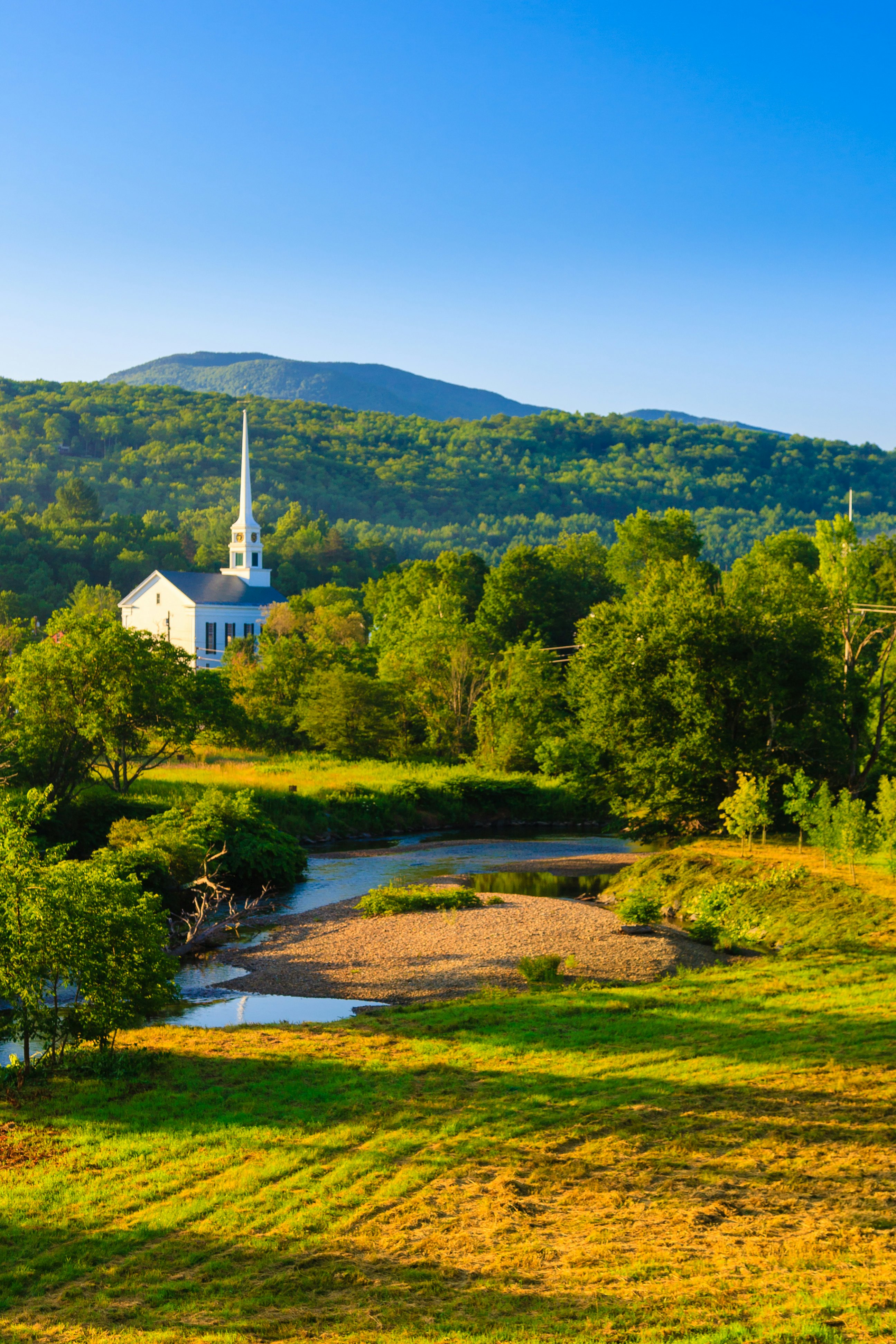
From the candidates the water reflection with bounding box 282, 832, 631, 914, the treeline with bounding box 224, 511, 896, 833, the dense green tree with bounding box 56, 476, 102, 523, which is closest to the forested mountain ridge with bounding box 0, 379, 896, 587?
the dense green tree with bounding box 56, 476, 102, 523

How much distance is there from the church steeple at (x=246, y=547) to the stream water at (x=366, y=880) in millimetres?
50455

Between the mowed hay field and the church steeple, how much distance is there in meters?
78.0

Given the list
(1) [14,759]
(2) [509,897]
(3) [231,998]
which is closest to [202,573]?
(1) [14,759]

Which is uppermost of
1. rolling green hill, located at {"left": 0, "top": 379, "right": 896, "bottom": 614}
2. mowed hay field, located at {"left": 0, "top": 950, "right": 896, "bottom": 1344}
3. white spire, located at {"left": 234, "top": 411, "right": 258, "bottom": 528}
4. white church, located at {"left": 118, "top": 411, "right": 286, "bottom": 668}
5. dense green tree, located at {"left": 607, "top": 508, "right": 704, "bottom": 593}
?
rolling green hill, located at {"left": 0, "top": 379, "right": 896, "bottom": 614}

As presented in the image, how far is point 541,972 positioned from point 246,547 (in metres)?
76.7

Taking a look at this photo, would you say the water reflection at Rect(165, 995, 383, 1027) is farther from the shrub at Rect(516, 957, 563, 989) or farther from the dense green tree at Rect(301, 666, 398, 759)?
the dense green tree at Rect(301, 666, 398, 759)

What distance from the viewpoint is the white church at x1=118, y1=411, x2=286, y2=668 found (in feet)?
280

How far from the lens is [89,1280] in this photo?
884cm

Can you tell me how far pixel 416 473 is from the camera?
17700 centimetres

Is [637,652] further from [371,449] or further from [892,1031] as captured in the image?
[371,449]

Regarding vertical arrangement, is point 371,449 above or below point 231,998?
above

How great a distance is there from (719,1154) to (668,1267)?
109 inches

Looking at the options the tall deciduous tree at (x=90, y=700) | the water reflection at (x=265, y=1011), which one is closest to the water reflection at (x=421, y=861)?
the tall deciduous tree at (x=90, y=700)

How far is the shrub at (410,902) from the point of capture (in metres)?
27.6
